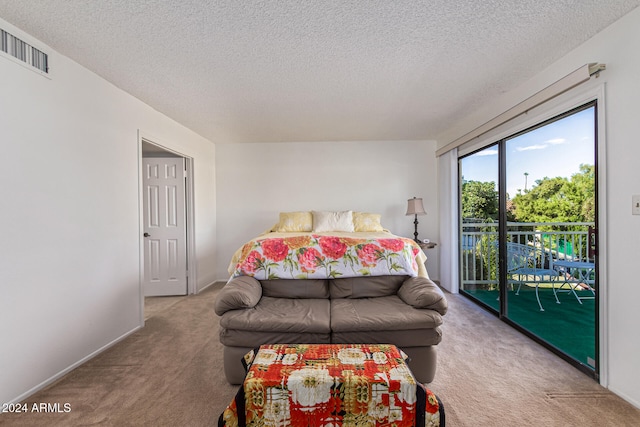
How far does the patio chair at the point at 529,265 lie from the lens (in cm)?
306

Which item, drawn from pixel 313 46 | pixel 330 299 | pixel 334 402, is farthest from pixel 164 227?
pixel 334 402

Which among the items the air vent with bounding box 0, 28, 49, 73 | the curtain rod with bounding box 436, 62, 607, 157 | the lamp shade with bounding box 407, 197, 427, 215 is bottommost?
the lamp shade with bounding box 407, 197, 427, 215

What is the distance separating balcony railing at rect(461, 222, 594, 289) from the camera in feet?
9.69

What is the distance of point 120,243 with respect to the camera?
99.0 inches

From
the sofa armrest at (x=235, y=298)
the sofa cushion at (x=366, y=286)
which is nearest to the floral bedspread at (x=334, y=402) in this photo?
the sofa armrest at (x=235, y=298)

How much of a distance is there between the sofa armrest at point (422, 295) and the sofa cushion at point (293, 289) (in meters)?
0.70

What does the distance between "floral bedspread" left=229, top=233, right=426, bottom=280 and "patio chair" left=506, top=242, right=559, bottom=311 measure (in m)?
1.60

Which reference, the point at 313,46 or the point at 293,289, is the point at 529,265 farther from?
the point at 313,46

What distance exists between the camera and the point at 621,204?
5.47ft

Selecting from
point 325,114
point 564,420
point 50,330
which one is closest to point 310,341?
point 564,420

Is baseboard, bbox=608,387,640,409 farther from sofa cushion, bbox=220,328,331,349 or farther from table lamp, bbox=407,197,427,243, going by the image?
table lamp, bbox=407,197,427,243

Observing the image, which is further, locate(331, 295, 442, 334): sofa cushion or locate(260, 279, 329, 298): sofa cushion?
locate(260, 279, 329, 298): sofa cushion

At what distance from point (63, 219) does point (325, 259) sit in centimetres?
208

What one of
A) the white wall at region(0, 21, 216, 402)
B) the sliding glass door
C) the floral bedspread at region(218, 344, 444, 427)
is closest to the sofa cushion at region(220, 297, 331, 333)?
the floral bedspread at region(218, 344, 444, 427)
